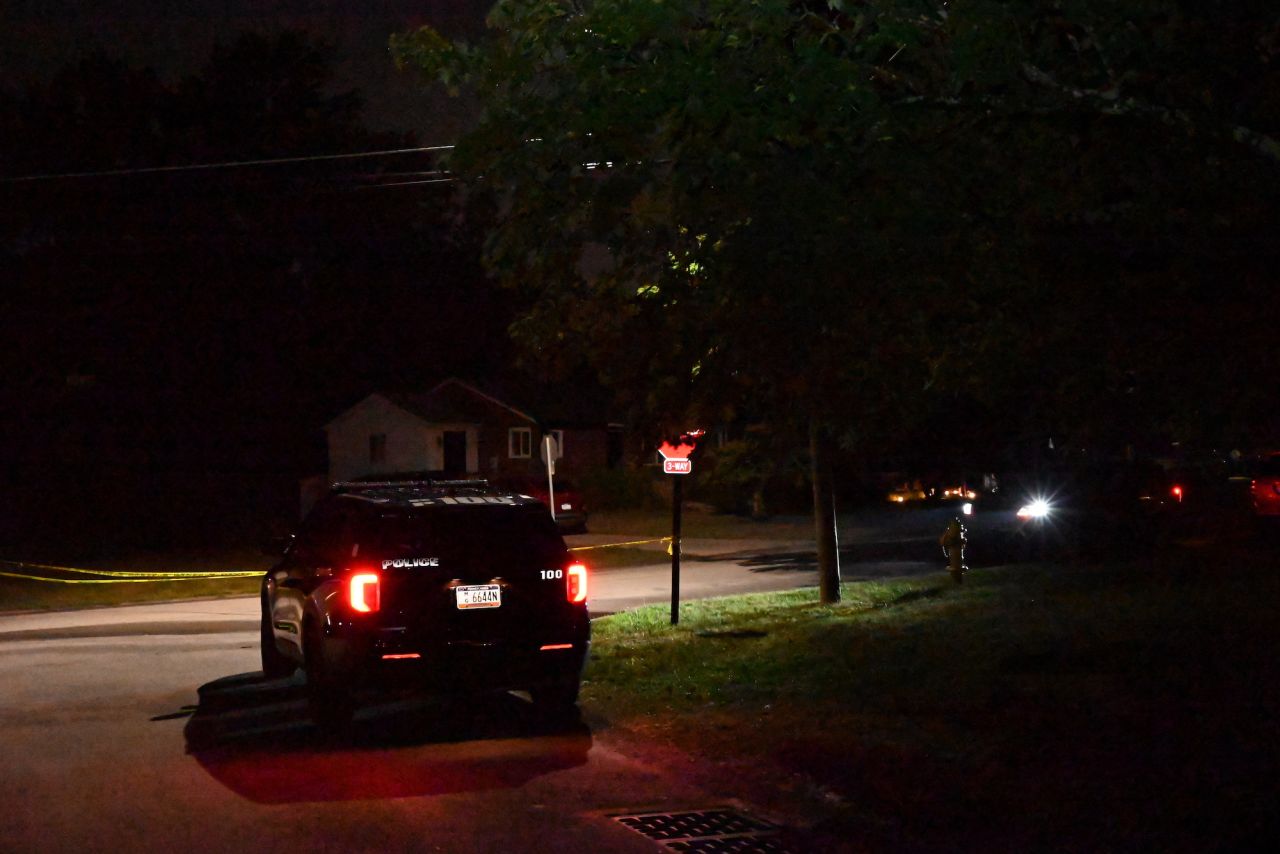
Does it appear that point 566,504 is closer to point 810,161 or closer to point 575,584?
point 575,584

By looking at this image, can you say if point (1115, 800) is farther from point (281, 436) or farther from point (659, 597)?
point (281, 436)

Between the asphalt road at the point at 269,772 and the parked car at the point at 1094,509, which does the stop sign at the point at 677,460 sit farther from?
the parked car at the point at 1094,509

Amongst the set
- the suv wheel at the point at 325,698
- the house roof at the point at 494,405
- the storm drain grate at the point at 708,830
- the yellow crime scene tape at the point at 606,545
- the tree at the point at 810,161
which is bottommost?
the storm drain grate at the point at 708,830

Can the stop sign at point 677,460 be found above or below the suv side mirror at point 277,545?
above

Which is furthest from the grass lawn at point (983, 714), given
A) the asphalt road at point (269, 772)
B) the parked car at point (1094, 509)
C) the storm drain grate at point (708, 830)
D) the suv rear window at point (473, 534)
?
the parked car at point (1094, 509)

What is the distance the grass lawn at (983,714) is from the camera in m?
7.87

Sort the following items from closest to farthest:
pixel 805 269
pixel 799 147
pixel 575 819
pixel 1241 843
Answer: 1. pixel 1241 843
2. pixel 575 819
3. pixel 805 269
4. pixel 799 147

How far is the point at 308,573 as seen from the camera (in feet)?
39.2

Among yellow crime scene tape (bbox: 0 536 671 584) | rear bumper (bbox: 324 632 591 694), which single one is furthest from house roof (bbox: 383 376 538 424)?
rear bumper (bbox: 324 632 591 694)

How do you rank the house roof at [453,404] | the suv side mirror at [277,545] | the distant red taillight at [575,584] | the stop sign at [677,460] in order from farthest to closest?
1. the house roof at [453,404]
2. the stop sign at [677,460]
3. the suv side mirror at [277,545]
4. the distant red taillight at [575,584]

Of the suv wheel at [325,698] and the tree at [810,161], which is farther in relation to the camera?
the suv wheel at [325,698]

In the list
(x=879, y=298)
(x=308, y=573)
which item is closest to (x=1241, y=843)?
(x=879, y=298)

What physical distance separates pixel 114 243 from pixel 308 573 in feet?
146

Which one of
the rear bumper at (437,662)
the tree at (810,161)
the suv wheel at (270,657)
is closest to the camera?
the tree at (810,161)
